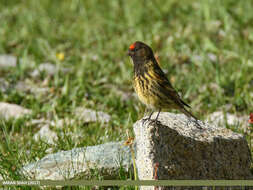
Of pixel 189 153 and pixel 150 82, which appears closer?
pixel 189 153

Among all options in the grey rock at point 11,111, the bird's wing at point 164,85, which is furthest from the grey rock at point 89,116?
the bird's wing at point 164,85

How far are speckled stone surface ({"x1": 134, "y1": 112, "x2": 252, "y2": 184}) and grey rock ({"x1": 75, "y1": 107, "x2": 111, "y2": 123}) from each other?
73.5 inches

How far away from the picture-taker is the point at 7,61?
782 centimetres

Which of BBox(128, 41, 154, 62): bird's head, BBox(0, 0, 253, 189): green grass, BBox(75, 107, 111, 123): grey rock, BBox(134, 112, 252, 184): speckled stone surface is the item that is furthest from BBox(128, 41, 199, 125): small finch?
BBox(75, 107, 111, 123): grey rock

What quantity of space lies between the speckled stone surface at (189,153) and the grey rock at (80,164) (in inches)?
16.1

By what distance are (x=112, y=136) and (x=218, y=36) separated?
3.98 meters

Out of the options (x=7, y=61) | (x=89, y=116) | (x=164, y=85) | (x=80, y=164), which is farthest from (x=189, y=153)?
(x=7, y=61)

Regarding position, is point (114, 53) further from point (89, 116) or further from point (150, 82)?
point (150, 82)

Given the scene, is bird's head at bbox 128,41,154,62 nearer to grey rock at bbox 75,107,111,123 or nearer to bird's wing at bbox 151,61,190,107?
bird's wing at bbox 151,61,190,107

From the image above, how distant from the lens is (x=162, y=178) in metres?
3.79

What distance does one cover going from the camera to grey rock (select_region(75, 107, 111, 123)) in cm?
604

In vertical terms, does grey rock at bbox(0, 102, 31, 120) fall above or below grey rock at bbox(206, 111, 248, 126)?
above

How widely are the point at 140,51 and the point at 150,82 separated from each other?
0.32 meters

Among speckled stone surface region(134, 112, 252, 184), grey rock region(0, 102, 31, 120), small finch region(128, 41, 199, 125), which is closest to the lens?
speckled stone surface region(134, 112, 252, 184)
